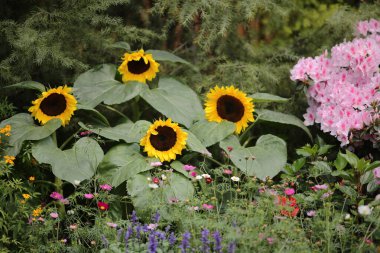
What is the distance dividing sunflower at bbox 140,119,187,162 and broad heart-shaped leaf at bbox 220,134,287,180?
27 cm

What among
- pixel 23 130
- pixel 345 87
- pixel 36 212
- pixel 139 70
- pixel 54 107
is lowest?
pixel 36 212

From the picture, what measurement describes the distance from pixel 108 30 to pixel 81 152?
39.5 inches

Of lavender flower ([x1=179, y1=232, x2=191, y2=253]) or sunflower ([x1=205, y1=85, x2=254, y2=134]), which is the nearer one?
lavender flower ([x1=179, y1=232, x2=191, y2=253])

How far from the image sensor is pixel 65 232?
10.8 feet

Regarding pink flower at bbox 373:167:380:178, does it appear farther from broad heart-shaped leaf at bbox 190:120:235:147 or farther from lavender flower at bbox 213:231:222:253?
lavender flower at bbox 213:231:222:253

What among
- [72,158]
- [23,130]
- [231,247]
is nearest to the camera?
[231,247]

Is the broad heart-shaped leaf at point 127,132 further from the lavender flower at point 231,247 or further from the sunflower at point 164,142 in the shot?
the lavender flower at point 231,247

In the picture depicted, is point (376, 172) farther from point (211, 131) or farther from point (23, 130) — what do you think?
point (23, 130)

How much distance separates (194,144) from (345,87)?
1.02 m

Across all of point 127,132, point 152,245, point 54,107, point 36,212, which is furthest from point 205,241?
point 54,107

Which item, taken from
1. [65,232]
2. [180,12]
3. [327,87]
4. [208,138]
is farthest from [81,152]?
[327,87]

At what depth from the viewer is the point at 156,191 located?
3.05 metres

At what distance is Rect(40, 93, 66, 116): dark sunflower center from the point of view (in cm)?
342

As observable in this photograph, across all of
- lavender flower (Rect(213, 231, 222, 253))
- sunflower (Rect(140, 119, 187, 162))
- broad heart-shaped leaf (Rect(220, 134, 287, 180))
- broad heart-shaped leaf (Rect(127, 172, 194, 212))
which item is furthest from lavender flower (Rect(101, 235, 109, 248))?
broad heart-shaped leaf (Rect(220, 134, 287, 180))
